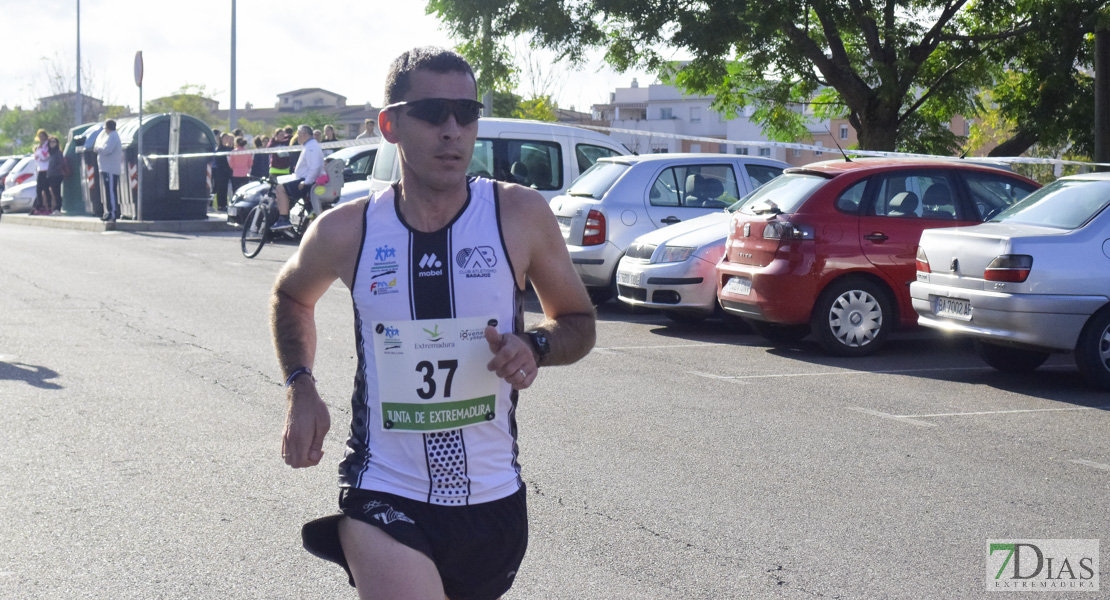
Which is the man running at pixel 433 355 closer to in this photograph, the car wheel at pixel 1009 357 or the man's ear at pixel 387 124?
the man's ear at pixel 387 124

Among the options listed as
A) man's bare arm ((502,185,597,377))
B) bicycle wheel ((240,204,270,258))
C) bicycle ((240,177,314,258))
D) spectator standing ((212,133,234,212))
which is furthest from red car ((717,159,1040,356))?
spectator standing ((212,133,234,212))

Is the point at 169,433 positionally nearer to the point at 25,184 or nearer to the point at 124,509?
the point at 124,509

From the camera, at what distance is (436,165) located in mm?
2922

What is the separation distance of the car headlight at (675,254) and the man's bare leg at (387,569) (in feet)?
29.9

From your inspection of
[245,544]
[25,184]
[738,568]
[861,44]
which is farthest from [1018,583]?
[25,184]

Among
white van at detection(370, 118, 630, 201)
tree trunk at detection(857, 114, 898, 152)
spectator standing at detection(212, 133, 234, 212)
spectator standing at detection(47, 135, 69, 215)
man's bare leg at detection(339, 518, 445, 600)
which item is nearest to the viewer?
man's bare leg at detection(339, 518, 445, 600)

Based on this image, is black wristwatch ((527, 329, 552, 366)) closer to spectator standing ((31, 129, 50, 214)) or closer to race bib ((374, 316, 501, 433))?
race bib ((374, 316, 501, 433))

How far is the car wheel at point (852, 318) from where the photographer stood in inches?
408

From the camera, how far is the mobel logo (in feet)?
15.3

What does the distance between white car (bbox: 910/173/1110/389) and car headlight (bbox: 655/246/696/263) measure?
2979mm

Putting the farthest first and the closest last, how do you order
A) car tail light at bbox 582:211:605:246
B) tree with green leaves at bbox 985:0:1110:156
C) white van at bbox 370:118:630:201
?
tree with green leaves at bbox 985:0:1110:156
white van at bbox 370:118:630:201
car tail light at bbox 582:211:605:246

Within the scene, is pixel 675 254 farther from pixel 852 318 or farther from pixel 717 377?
pixel 717 377

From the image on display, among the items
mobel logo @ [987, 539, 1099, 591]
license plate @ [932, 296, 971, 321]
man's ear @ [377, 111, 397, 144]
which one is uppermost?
man's ear @ [377, 111, 397, 144]

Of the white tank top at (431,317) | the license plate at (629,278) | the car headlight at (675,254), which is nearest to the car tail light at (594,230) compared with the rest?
the license plate at (629,278)
